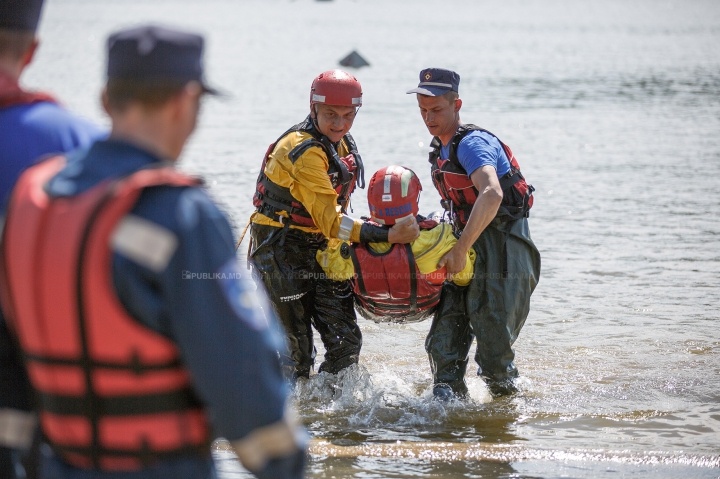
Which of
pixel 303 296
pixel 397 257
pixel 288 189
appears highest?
pixel 288 189

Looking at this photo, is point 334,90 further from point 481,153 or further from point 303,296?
point 303,296

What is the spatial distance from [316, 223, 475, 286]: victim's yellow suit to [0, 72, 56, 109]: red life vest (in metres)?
3.04

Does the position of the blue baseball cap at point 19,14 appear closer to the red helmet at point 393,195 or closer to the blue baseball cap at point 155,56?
the blue baseball cap at point 155,56

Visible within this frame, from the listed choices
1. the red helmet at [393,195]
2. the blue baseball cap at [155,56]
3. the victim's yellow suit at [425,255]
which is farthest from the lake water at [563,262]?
the blue baseball cap at [155,56]

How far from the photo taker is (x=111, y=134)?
7.40ft

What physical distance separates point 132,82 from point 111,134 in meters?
0.14

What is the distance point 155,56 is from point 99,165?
0.92ft

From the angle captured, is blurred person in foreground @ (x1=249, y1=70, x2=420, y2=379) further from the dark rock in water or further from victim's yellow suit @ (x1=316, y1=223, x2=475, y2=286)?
the dark rock in water

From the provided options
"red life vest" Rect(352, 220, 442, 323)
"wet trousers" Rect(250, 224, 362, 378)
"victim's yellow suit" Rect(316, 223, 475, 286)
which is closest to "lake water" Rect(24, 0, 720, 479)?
"wet trousers" Rect(250, 224, 362, 378)

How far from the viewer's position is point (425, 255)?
5.72 m

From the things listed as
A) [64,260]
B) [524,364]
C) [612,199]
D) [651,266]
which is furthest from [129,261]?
[612,199]

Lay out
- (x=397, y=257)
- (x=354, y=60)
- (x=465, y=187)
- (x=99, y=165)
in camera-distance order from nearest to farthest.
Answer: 1. (x=99, y=165)
2. (x=397, y=257)
3. (x=465, y=187)
4. (x=354, y=60)

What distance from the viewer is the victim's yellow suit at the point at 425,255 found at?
5.72 metres

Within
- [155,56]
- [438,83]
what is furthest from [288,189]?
[155,56]
